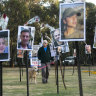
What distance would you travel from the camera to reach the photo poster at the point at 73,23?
20.2 feet

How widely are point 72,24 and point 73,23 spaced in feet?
0.09

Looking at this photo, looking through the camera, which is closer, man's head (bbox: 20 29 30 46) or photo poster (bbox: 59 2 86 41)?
photo poster (bbox: 59 2 86 41)

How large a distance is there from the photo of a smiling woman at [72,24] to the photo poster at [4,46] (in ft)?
3.92

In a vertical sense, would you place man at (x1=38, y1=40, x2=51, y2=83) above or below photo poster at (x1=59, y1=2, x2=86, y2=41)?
below

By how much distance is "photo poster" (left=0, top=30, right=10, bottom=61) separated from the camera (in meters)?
6.68

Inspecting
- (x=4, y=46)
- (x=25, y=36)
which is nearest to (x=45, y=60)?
(x=25, y=36)

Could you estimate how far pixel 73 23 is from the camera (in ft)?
20.5

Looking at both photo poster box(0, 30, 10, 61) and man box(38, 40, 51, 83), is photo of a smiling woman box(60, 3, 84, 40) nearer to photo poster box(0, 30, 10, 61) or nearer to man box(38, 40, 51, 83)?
photo poster box(0, 30, 10, 61)

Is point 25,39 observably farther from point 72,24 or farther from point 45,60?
point 45,60

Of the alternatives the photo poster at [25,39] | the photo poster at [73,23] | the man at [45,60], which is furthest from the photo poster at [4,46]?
the man at [45,60]

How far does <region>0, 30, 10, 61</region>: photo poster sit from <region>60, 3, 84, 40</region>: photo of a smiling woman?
3.92ft

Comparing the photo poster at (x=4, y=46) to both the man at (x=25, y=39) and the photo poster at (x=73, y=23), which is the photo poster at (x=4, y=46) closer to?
the photo poster at (x=73, y=23)

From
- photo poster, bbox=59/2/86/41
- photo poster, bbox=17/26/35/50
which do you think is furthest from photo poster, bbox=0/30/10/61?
photo poster, bbox=17/26/35/50

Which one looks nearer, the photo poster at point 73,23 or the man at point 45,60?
the photo poster at point 73,23
